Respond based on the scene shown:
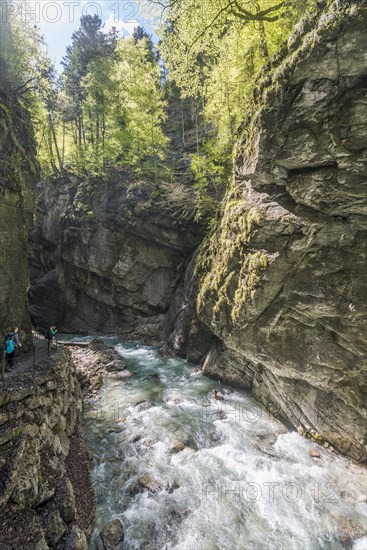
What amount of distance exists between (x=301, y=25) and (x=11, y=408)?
49.2 ft

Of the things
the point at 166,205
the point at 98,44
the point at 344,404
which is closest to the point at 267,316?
the point at 344,404

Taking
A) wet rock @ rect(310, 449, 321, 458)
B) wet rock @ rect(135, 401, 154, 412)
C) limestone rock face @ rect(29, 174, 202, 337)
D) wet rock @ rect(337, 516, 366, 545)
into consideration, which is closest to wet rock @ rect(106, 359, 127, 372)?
wet rock @ rect(135, 401, 154, 412)

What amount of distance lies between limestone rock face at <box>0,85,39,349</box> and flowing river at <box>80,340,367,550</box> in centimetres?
702

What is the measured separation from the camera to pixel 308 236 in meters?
9.63

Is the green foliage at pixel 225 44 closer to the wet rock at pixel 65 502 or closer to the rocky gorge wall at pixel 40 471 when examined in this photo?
the rocky gorge wall at pixel 40 471

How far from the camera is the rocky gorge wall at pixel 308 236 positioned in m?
7.59

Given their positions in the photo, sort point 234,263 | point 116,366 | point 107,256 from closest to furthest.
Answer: point 234,263 → point 116,366 → point 107,256

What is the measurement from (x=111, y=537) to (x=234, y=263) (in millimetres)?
10770

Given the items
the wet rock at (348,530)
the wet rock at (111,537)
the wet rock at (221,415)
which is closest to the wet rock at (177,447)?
the wet rock at (221,415)

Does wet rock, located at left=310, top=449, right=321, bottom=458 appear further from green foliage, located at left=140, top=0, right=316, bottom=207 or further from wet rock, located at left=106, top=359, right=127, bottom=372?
green foliage, located at left=140, top=0, right=316, bottom=207

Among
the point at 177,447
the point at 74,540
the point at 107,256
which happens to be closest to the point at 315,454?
→ the point at 177,447

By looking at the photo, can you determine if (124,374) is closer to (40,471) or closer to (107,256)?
(40,471)

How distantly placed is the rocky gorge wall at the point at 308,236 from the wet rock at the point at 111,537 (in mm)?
8095

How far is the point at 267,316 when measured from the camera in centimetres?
1170
